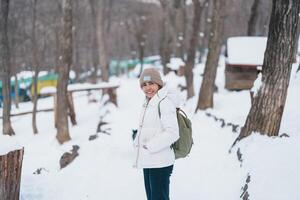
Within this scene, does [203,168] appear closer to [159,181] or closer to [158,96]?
[159,181]

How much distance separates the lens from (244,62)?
16.8 meters

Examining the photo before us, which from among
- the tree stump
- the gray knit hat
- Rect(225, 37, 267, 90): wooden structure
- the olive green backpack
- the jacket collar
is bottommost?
Rect(225, 37, 267, 90): wooden structure

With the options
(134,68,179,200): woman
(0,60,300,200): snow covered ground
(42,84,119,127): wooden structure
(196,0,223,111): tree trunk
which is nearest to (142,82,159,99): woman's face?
(134,68,179,200): woman

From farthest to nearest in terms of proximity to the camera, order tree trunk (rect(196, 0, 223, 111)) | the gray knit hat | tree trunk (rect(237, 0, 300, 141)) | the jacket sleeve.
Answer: tree trunk (rect(196, 0, 223, 111)), tree trunk (rect(237, 0, 300, 141)), the gray knit hat, the jacket sleeve

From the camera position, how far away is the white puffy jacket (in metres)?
3.99

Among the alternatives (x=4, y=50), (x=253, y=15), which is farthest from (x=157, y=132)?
(x=253, y=15)

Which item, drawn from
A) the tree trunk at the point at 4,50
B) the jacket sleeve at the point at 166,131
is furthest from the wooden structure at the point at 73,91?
the jacket sleeve at the point at 166,131

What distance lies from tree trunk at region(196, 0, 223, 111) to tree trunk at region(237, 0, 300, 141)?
558 centimetres

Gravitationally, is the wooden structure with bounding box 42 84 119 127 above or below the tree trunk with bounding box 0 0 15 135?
below

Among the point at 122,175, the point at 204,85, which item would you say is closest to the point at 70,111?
the point at 204,85

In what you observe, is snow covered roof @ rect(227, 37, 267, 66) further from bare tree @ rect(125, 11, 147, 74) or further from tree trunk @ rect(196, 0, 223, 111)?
bare tree @ rect(125, 11, 147, 74)

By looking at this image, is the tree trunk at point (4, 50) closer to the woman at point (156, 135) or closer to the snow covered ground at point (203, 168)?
the snow covered ground at point (203, 168)

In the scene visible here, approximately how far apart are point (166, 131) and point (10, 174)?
6.51 feet

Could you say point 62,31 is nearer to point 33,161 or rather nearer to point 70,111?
point 33,161
